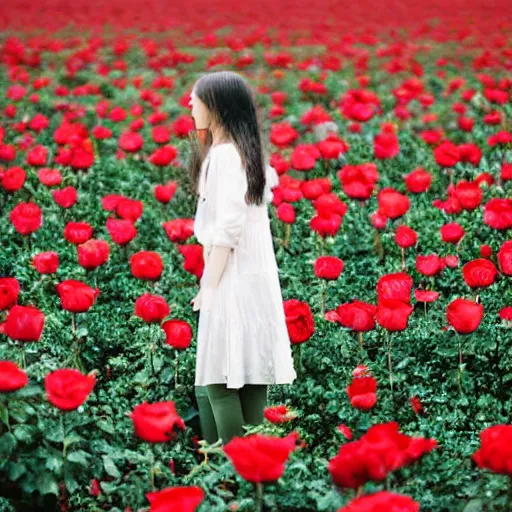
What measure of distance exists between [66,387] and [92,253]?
1.39 meters

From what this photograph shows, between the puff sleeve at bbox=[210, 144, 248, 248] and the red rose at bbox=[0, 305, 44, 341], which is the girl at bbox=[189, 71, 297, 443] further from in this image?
the red rose at bbox=[0, 305, 44, 341]

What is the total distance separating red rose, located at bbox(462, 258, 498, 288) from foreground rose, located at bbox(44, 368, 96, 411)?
5.55ft

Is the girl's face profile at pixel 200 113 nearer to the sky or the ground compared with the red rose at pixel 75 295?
nearer to the sky

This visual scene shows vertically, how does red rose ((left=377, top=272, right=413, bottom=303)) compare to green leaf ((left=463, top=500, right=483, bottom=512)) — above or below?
above

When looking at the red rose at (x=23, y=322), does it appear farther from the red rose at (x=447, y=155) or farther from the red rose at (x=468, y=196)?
the red rose at (x=447, y=155)

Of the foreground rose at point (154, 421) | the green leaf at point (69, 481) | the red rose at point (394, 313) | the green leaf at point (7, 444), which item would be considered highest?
the foreground rose at point (154, 421)

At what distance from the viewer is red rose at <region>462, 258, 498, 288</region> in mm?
3381

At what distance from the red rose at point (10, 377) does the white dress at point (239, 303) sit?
0.75m

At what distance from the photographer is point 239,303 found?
3.01 meters

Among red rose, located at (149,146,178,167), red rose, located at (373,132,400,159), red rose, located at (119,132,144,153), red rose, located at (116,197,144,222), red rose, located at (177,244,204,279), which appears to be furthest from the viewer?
red rose, located at (119,132,144,153)

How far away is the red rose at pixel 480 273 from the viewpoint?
11.1ft

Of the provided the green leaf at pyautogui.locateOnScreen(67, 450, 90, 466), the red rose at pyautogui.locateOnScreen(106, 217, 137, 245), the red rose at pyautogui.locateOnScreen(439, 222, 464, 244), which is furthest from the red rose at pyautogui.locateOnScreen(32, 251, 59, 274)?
the red rose at pyautogui.locateOnScreen(439, 222, 464, 244)

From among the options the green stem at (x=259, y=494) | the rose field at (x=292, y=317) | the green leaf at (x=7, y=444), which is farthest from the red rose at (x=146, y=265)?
the green stem at (x=259, y=494)

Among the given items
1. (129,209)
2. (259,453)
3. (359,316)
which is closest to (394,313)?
(359,316)
